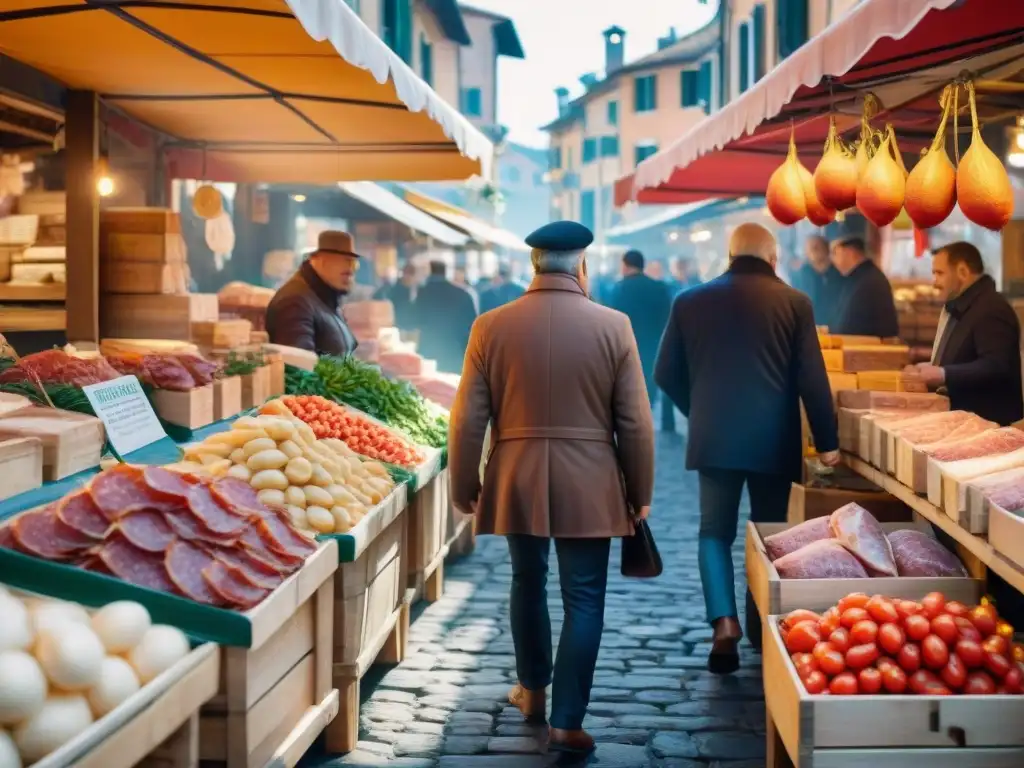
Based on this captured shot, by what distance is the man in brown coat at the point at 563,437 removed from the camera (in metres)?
4.89

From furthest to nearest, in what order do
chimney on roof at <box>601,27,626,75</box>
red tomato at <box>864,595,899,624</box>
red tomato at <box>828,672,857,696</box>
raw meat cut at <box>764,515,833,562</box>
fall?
1. chimney on roof at <box>601,27,626,75</box>
2. raw meat cut at <box>764,515,833,562</box>
3. red tomato at <box>864,595,899,624</box>
4. red tomato at <box>828,672,857,696</box>

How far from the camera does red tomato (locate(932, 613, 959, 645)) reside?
3.98m

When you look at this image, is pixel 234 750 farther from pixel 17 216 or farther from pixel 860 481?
pixel 17 216

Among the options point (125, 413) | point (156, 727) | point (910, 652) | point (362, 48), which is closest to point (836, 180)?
point (362, 48)

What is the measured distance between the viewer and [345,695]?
4.91 m

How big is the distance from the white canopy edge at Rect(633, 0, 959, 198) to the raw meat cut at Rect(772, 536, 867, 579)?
1893 mm

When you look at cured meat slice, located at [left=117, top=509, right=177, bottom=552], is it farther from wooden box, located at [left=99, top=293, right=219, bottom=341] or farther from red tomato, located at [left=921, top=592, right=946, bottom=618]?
wooden box, located at [left=99, top=293, right=219, bottom=341]

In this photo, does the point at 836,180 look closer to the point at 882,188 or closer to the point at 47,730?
the point at 882,188

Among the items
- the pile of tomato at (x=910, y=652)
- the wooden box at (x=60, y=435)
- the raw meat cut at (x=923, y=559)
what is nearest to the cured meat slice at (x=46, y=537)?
the wooden box at (x=60, y=435)

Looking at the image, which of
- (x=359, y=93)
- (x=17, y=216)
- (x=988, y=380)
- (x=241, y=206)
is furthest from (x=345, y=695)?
(x=241, y=206)

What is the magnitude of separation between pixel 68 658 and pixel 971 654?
2.66 m

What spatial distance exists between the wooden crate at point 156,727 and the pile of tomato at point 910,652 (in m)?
1.84

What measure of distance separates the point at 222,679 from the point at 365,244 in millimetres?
22943

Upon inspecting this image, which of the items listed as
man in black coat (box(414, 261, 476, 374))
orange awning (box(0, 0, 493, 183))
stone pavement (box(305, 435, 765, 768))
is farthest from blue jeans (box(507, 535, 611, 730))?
man in black coat (box(414, 261, 476, 374))
